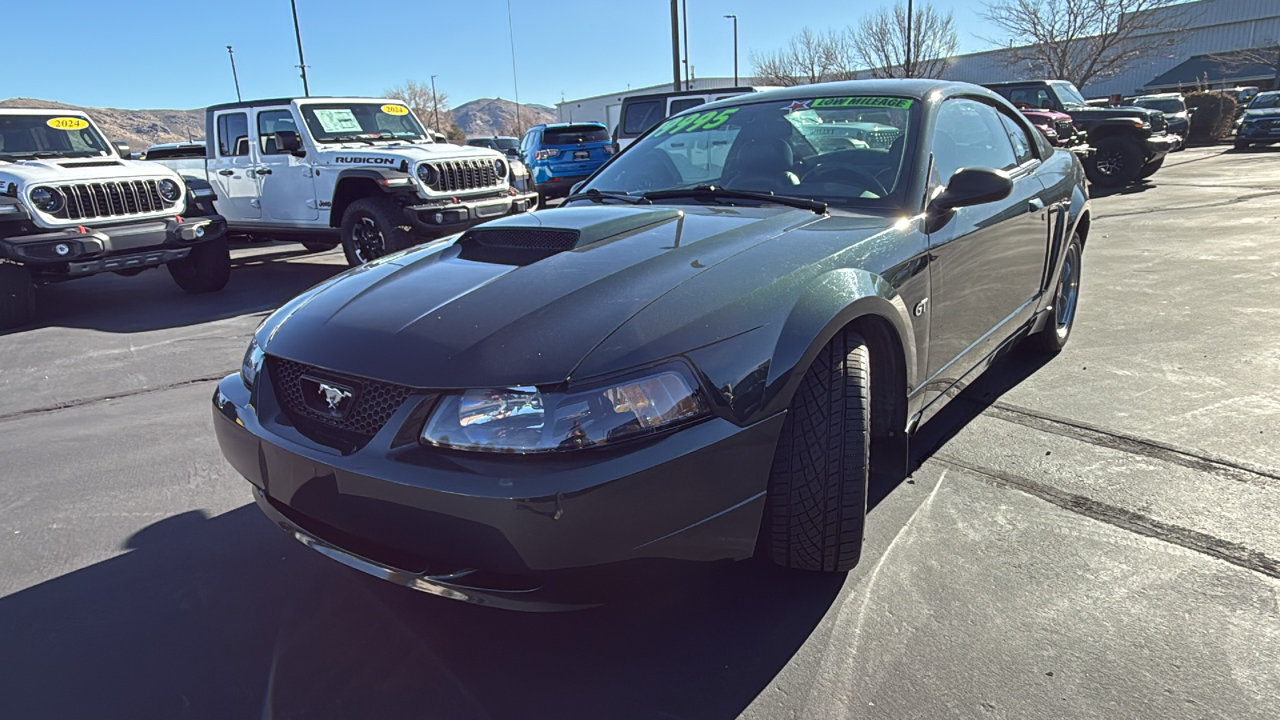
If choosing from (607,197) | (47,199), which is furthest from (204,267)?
(607,197)

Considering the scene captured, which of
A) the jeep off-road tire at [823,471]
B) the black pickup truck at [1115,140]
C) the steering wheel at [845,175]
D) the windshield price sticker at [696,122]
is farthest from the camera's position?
the black pickup truck at [1115,140]

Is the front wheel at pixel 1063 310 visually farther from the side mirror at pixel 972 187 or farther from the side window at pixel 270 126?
the side window at pixel 270 126

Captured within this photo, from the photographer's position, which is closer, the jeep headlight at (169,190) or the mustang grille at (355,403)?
the mustang grille at (355,403)

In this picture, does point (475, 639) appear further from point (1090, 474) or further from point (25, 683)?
point (1090, 474)

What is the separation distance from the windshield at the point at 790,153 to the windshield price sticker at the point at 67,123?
7.61m

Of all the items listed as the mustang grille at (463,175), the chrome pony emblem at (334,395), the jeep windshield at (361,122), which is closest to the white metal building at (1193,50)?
the jeep windshield at (361,122)

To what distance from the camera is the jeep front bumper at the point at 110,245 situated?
6.66 meters

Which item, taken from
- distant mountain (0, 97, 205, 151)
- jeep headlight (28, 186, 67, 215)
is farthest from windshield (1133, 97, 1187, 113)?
distant mountain (0, 97, 205, 151)

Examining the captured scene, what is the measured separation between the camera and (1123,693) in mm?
1907

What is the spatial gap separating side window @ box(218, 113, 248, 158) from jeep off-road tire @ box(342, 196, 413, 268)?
1921 mm

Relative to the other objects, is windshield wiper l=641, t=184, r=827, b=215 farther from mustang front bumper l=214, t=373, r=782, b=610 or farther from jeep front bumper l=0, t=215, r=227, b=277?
jeep front bumper l=0, t=215, r=227, b=277

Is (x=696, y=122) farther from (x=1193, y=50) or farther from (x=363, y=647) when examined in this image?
(x=1193, y=50)

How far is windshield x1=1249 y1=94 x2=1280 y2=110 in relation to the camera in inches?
895

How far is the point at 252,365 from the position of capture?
240 centimetres
